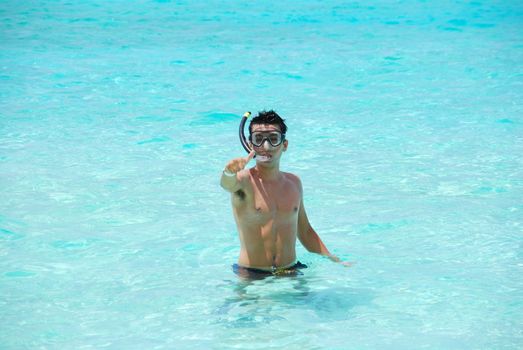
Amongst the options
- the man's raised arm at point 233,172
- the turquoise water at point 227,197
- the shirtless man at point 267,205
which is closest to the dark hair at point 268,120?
the shirtless man at point 267,205

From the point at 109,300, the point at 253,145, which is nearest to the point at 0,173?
the point at 109,300

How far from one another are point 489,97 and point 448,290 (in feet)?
21.1

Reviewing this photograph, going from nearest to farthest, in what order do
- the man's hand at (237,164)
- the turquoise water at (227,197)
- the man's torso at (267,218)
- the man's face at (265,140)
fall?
the man's hand at (237,164)
the man's face at (265,140)
the man's torso at (267,218)
the turquoise water at (227,197)

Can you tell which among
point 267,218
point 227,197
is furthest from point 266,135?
point 227,197

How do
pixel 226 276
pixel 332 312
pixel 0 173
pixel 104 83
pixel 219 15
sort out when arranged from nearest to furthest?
1. pixel 332 312
2. pixel 226 276
3. pixel 0 173
4. pixel 104 83
5. pixel 219 15

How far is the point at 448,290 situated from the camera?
5.05m

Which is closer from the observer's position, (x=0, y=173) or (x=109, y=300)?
(x=109, y=300)

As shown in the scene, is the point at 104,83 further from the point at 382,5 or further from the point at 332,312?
the point at 382,5

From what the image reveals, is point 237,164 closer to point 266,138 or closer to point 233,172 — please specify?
point 233,172

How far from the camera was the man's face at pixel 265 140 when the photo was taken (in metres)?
4.24

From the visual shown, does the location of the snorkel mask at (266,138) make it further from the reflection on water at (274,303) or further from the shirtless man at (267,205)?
the reflection on water at (274,303)

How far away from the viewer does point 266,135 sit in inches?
167

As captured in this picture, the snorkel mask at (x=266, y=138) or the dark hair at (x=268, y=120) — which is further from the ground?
the dark hair at (x=268, y=120)

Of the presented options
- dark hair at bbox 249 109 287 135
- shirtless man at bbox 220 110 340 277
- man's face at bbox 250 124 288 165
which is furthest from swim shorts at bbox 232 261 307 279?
dark hair at bbox 249 109 287 135
